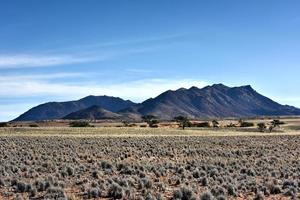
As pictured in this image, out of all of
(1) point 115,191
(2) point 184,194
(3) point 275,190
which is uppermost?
(1) point 115,191

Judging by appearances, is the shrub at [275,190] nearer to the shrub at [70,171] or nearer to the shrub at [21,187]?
the shrub at [70,171]

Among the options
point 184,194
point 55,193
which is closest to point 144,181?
point 184,194

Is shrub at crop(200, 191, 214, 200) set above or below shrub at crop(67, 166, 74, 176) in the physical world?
below

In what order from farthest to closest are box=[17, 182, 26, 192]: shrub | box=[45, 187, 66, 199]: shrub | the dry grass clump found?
1. box=[17, 182, 26, 192]: shrub
2. the dry grass clump
3. box=[45, 187, 66, 199]: shrub

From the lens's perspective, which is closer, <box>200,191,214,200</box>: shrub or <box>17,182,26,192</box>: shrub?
<box>200,191,214,200</box>: shrub

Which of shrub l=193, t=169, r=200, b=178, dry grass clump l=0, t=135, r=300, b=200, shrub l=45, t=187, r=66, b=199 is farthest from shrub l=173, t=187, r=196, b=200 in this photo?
shrub l=193, t=169, r=200, b=178

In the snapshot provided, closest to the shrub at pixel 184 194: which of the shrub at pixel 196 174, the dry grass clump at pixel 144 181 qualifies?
the dry grass clump at pixel 144 181

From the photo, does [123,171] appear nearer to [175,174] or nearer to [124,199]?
[175,174]

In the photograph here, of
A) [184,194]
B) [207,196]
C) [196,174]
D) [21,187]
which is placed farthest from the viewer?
[196,174]

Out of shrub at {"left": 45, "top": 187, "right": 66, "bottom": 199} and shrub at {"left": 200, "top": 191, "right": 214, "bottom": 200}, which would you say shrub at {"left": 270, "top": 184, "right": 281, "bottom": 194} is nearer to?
shrub at {"left": 200, "top": 191, "right": 214, "bottom": 200}

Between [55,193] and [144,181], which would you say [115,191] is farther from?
[144,181]

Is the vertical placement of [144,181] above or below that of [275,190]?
above

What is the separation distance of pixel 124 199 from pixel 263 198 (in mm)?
5628

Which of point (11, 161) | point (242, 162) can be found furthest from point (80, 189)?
point (242, 162)
